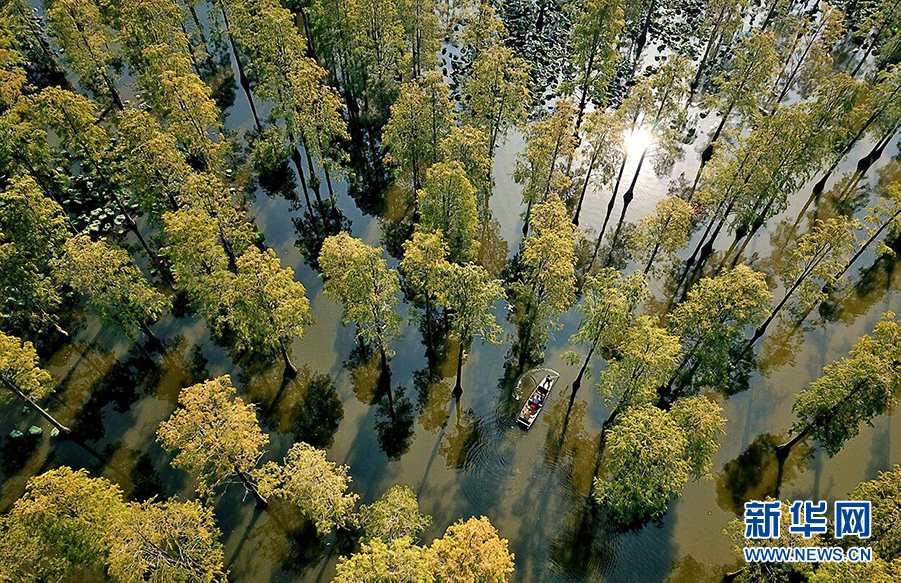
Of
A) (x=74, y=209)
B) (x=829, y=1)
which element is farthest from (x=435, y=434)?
(x=829, y=1)

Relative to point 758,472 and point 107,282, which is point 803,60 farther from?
point 107,282

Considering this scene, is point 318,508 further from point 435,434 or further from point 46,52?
point 46,52

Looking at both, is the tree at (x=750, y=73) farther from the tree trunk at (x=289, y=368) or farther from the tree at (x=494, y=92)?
the tree trunk at (x=289, y=368)

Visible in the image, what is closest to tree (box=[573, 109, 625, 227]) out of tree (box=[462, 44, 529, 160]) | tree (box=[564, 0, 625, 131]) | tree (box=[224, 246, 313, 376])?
tree (box=[564, 0, 625, 131])

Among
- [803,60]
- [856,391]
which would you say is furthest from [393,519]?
[803,60]

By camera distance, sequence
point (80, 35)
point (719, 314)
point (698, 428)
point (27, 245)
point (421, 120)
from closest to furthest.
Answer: point (698, 428), point (719, 314), point (27, 245), point (421, 120), point (80, 35)

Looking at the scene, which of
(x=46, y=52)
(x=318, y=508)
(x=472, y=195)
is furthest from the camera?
(x=46, y=52)
